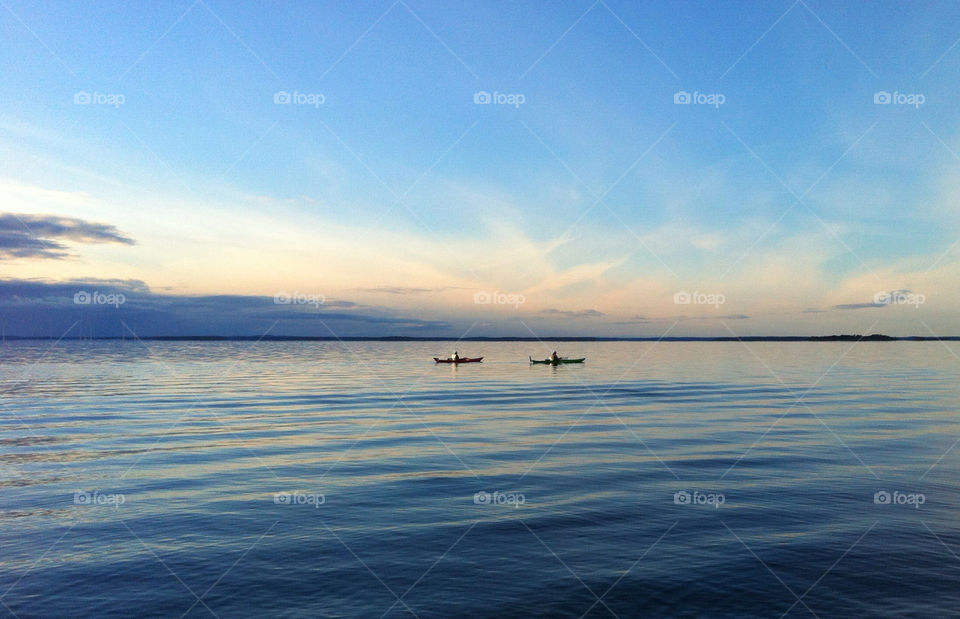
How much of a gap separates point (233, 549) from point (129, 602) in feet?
11.1

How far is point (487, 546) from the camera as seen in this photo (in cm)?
1741

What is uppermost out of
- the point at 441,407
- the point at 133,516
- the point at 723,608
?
the point at 441,407

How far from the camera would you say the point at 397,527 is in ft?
62.6

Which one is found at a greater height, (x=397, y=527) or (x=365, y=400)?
(x=365, y=400)

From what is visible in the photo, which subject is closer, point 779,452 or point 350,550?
point 350,550

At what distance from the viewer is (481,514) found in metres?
20.5

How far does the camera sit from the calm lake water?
14312mm

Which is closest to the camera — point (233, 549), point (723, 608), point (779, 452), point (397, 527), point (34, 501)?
point (723, 608)

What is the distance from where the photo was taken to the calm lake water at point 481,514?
14.3 m

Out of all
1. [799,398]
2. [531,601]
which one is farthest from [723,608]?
[799,398]

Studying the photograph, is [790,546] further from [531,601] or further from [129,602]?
[129,602]

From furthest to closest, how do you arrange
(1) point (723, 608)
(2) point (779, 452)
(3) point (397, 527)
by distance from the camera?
(2) point (779, 452) < (3) point (397, 527) < (1) point (723, 608)

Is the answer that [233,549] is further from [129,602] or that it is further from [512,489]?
[512,489]

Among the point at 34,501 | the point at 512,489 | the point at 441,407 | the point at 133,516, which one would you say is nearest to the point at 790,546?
the point at 512,489
